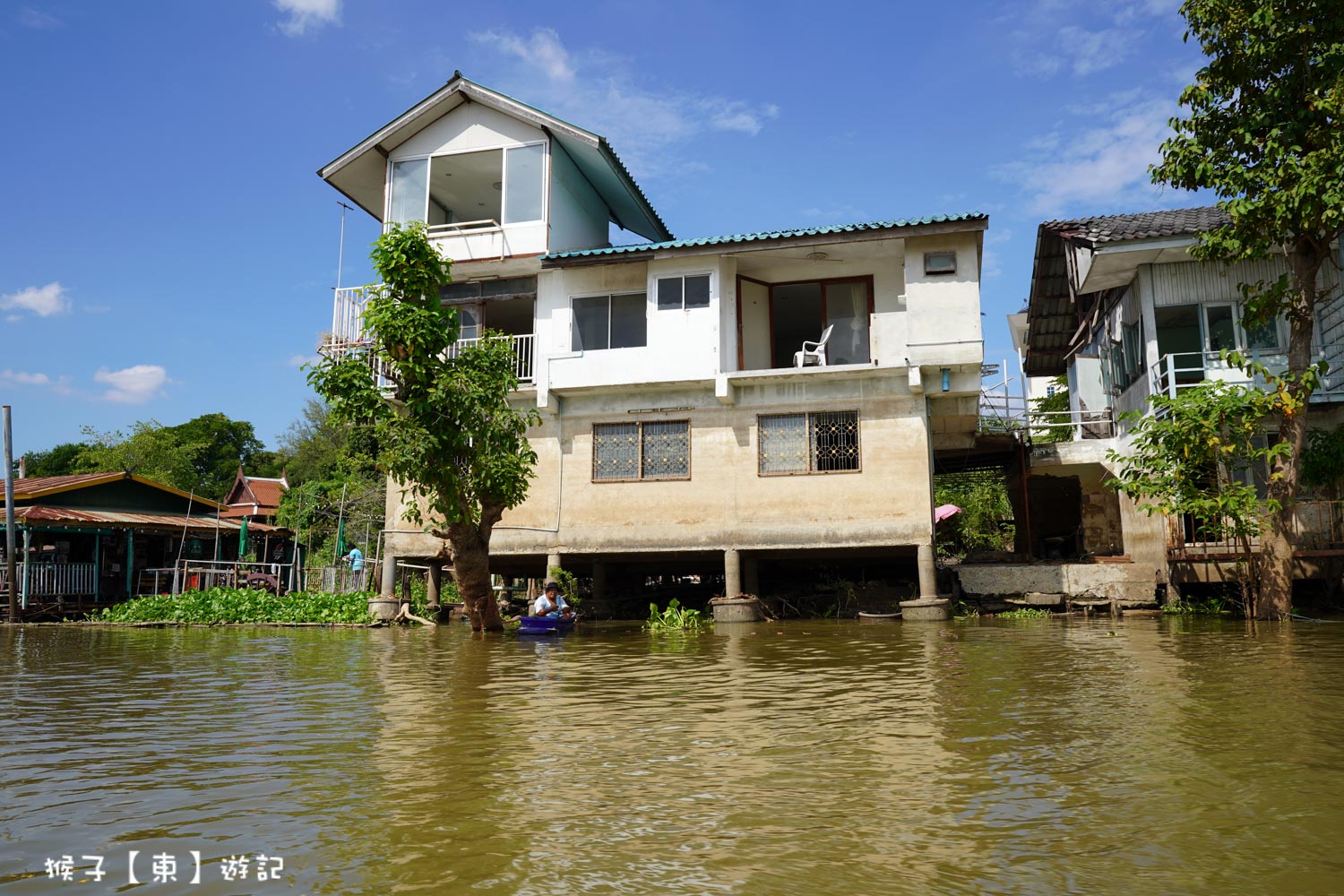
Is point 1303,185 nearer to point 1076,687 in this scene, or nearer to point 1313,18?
point 1313,18

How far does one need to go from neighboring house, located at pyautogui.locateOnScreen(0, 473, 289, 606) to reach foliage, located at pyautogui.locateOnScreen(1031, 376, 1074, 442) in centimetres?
2357

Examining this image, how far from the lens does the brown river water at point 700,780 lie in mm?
3449

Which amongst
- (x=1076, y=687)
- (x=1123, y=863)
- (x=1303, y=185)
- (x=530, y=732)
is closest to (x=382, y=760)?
(x=530, y=732)

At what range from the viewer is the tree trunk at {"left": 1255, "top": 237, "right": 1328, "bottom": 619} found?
14.5 m

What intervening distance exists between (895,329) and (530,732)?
14.3 meters

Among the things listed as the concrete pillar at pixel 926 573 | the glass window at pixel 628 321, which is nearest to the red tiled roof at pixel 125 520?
the glass window at pixel 628 321

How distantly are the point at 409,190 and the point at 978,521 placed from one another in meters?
17.4

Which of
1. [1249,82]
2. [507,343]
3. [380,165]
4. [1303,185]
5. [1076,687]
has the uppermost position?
[380,165]

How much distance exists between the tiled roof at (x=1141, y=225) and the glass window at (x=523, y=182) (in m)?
10.7

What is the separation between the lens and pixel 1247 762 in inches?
192

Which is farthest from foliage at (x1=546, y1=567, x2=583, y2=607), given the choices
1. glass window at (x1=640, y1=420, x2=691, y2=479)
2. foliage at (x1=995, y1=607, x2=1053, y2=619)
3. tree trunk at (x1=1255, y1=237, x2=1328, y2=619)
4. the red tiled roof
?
the red tiled roof

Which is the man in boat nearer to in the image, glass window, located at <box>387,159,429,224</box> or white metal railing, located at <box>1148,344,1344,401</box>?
glass window, located at <box>387,159,429,224</box>

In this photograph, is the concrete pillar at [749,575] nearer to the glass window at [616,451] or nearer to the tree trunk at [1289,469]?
the glass window at [616,451]

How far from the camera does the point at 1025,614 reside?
1728 centimetres
